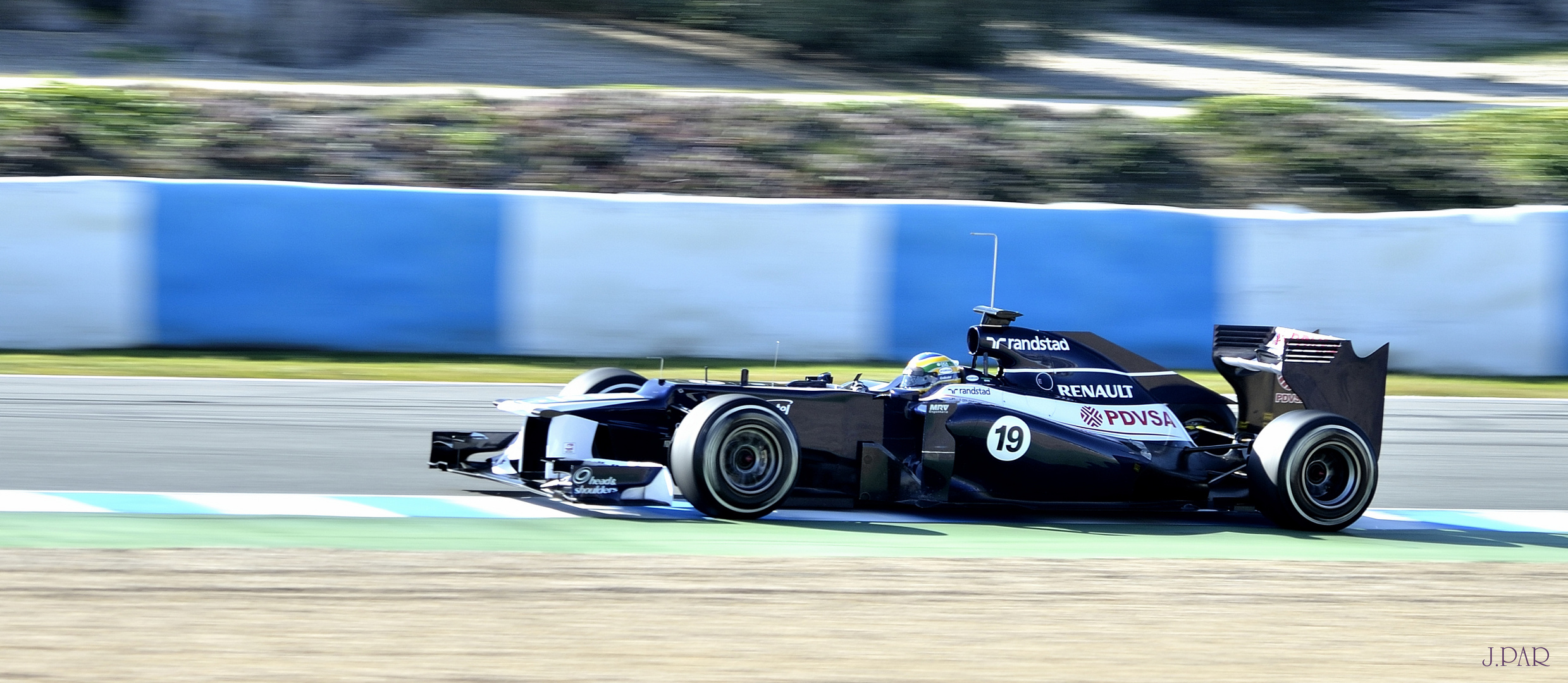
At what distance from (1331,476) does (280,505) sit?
4326mm

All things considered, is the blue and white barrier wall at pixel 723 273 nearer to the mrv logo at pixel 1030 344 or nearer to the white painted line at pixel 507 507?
the mrv logo at pixel 1030 344

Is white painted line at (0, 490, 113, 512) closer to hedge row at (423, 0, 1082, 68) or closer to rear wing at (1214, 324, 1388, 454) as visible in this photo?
rear wing at (1214, 324, 1388, 454)

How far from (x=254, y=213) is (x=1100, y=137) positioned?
7.87 m

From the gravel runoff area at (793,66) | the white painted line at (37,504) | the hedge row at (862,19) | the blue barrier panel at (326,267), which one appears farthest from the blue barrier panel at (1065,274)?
the hedge row at (862,19)

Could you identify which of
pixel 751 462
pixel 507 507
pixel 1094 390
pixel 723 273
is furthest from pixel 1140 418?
pixel 723 273

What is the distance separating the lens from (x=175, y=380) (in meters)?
Result: 9.98

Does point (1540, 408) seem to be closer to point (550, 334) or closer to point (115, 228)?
point (550, 334)

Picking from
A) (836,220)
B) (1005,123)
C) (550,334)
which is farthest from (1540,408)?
(550,334)

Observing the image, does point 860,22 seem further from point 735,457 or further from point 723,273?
point 735,457

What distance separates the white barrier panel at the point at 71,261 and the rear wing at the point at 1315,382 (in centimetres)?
794

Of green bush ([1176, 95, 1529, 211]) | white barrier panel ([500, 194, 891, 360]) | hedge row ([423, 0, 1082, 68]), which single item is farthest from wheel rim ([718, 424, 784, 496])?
hedge row ([423, 0, 1082, 68])

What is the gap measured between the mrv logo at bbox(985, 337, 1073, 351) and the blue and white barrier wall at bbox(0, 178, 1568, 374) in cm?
487

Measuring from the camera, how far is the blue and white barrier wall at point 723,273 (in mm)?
11141

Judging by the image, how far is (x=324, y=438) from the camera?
318 inches
